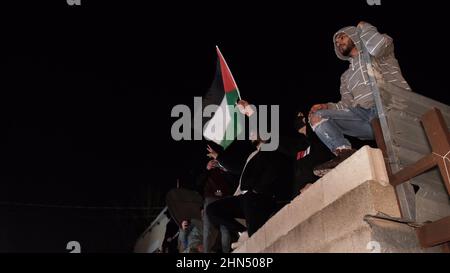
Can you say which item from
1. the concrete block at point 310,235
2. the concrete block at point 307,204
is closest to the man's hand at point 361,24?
the concrete block at point 307,204

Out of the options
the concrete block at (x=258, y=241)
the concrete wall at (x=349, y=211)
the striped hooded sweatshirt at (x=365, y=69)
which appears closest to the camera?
the concrete wall at (x=349, y=211)

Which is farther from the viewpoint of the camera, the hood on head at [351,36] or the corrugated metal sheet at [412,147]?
the hood on head at [351,36]

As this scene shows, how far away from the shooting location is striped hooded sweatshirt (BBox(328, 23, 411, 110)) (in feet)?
12.4

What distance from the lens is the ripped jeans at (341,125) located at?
4.00m

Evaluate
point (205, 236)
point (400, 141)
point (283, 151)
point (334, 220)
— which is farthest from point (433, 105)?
point (205, 236)

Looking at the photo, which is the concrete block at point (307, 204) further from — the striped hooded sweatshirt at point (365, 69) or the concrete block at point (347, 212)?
the striped hooded sweatshirt at point (365, 69)

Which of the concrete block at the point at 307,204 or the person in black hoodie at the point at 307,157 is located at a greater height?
the person in black hoodie at the point at 307,157

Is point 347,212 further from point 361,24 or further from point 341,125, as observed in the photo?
point 361,24

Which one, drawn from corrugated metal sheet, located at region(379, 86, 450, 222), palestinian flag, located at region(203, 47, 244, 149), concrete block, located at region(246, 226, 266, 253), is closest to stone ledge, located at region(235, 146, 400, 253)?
corrugated metal sheet, located at region(379, 86, 450, 222)

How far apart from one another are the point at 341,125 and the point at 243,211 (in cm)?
203

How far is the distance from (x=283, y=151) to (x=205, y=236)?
1.80m

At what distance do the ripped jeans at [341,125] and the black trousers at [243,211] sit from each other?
144 cm

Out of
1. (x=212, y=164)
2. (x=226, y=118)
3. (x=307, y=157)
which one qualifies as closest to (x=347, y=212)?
(x=307, y=157)

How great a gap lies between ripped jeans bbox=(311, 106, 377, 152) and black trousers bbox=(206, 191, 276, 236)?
1444 millimetres
